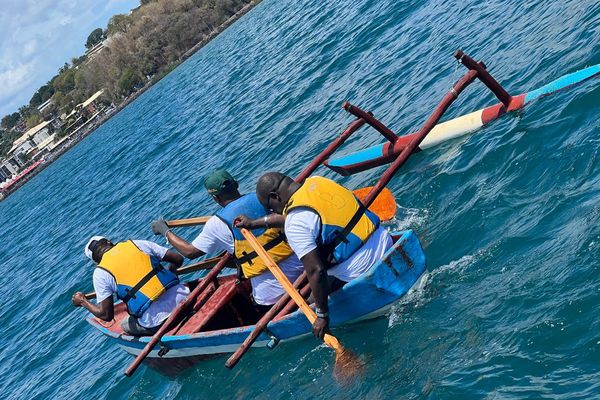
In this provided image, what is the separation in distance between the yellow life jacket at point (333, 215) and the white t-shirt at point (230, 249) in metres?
1.10

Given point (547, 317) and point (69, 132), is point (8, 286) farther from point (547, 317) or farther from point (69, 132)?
point (69, 132)

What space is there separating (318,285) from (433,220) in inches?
138

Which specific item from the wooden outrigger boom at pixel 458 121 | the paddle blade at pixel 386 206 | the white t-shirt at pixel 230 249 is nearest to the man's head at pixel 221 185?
the white t-shirt at pixel 230 249

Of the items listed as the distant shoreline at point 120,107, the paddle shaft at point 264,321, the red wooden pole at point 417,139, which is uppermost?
the distant shoreline at point 120,107

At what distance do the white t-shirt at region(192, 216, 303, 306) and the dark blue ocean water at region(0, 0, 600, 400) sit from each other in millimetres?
898

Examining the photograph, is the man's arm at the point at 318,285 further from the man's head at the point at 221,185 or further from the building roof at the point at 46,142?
the building roof at the point at 46,142

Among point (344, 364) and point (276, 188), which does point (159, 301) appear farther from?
point (276, 188)

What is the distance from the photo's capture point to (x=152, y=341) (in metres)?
10.5

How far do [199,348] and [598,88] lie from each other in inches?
294

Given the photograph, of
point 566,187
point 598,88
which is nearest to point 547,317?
point 566,187

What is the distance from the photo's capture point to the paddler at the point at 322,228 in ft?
25.7

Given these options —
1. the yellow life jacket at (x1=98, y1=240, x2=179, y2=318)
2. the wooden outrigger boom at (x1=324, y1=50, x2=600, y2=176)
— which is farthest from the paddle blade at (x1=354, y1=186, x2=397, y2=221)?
the yellow life jacket at (x1=98, y1=240, x2=179, y2=318)

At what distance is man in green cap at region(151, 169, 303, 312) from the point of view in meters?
9.09

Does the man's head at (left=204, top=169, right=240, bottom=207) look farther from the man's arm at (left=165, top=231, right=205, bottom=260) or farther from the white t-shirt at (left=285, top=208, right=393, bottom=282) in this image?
the white t-shirt at (left=285, top=208, right=393, bottom=282)
